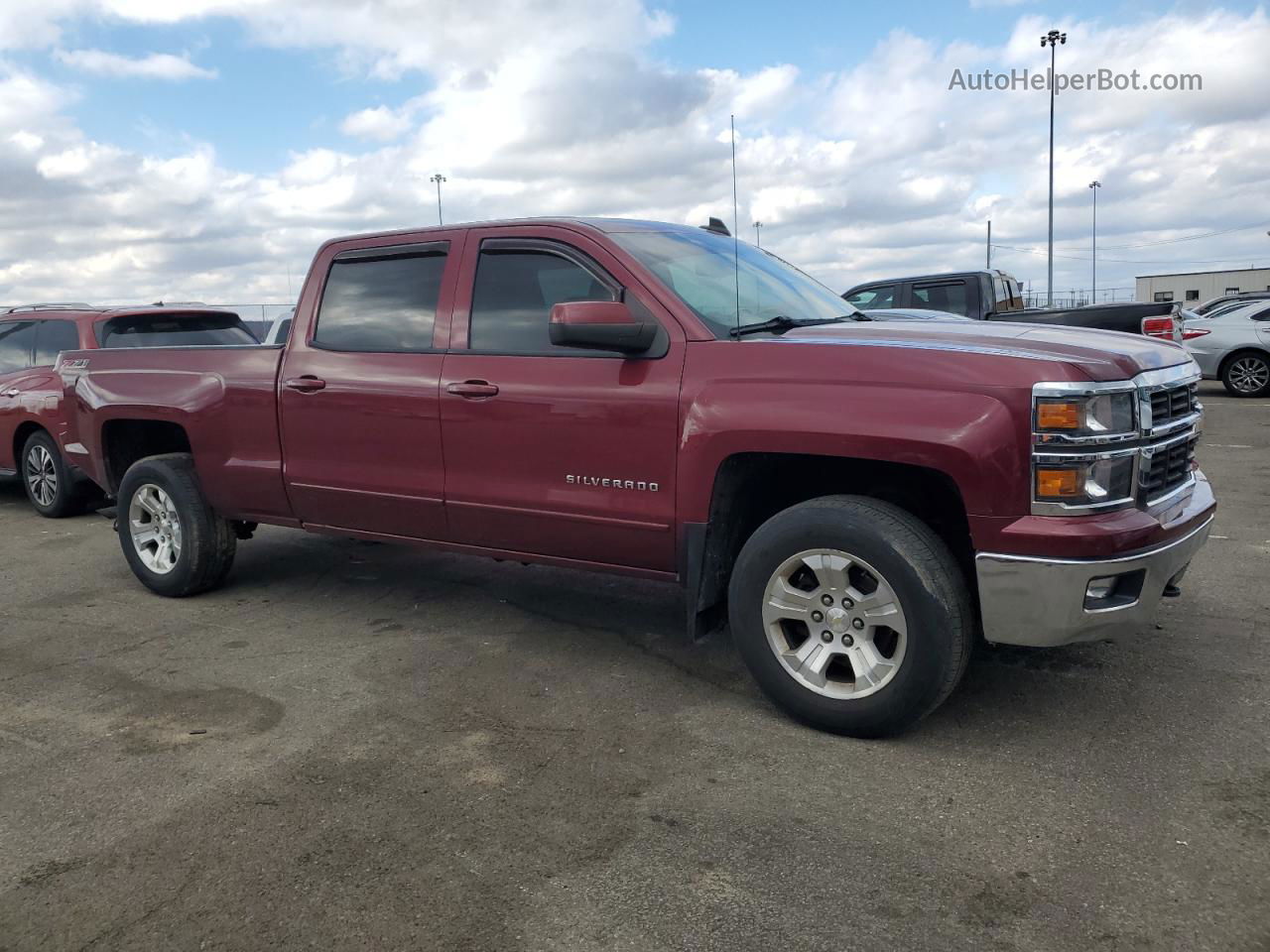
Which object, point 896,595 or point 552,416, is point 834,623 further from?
point 552,416

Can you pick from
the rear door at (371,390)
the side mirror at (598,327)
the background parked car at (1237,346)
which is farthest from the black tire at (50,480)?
the background parked car at (1237,346)

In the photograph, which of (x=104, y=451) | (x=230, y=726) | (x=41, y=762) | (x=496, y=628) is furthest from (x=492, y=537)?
(x=104, y=451)

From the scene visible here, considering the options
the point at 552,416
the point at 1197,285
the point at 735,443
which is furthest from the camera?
the point at 1197,285

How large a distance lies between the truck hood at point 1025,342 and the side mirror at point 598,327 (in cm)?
51

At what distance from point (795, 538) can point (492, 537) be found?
1.51 m

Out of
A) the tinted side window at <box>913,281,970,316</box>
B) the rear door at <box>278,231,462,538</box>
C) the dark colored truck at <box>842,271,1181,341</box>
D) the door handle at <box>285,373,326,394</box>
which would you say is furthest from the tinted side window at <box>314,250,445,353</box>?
the tinted side window at <box>913,281,970,316</box>

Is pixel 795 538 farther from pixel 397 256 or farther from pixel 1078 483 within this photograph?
pixel 397 256

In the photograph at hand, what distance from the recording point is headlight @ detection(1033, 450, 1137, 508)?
320cm

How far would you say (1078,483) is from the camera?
321 centimetres

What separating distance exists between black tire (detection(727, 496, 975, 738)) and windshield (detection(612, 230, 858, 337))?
87cm

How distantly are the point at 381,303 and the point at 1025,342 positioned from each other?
2903mm

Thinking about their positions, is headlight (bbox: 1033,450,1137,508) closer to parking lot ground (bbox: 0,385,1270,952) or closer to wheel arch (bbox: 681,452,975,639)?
wheel arch (bbox: 681,452,975,639)

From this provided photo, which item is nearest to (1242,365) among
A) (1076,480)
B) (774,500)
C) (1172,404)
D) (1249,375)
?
(1249,375)

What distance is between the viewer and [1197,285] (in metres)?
64.8
